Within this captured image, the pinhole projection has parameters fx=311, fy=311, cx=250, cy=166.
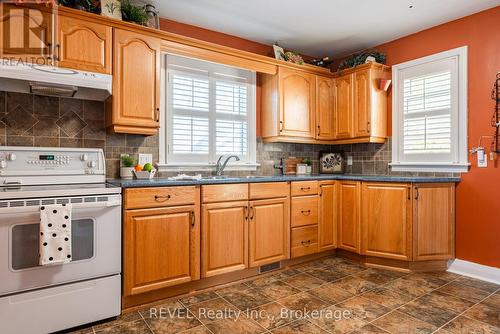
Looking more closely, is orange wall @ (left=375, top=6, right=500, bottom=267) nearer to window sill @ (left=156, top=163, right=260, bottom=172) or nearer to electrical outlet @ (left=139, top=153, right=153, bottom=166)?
window sill @ (left=156, top=163, right=260, bottom=172)

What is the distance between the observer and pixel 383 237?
313 centimetres

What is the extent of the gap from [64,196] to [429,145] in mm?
3375

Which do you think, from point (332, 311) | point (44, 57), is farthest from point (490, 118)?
point (44, 57)

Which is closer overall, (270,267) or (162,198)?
(162,198)

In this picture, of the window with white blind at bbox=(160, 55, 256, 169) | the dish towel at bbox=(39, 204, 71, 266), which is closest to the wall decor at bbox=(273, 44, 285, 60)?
the window with white blind at bbox=(160, 55, 256, 169)

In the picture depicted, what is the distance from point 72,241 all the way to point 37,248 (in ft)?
0.60

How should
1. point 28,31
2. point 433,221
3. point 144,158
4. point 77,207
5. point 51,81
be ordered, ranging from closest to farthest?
1. point 77,207
2. point 51,81
3. point 28,31
4. point 144,158
5. point 433,221

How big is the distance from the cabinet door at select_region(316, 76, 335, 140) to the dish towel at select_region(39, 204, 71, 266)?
2832 mm

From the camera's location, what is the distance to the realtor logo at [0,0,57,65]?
2.08 metres

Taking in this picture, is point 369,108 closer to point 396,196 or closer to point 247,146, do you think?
point 396,196

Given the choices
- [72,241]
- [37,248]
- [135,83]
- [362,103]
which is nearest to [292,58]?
[362,103]

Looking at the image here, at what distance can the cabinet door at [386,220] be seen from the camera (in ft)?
9.89

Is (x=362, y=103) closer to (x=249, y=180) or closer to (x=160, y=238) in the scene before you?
(x=249, y=180)

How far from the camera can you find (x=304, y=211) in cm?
323
